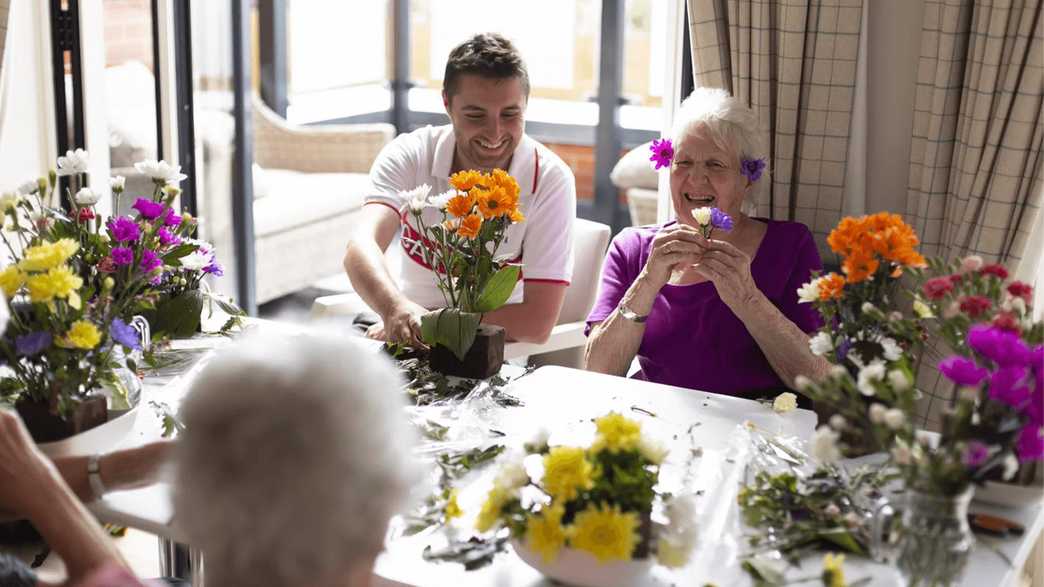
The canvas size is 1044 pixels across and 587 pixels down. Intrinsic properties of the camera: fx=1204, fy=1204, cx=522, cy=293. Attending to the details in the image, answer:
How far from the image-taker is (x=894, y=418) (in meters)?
1.48

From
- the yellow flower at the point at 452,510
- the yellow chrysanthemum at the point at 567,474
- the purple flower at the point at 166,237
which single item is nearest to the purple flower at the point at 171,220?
the purple flower at the point at 166,237

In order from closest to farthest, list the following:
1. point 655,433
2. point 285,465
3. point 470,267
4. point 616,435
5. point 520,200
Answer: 1. point 285,465
2. point 616,435
3. point 655,433
4. point 470,267
5. point 520,200

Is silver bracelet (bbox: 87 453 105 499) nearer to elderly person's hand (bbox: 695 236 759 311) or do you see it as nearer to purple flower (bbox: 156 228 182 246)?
purple flower (bbox: 156 228 182 246)

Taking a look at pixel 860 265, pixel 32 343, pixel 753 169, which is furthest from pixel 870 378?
pixel 32 343

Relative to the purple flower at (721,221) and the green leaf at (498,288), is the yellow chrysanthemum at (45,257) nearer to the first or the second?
the green leaf at (498,288)

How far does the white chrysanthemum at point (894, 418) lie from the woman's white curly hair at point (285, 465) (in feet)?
2.05

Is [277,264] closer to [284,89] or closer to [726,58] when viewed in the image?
[284,89]

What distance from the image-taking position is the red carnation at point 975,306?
1.66 m

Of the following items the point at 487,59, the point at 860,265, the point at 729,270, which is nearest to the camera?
the point at 860,265

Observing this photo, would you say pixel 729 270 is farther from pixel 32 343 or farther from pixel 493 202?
pixel 32 343

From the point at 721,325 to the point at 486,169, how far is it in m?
0.76

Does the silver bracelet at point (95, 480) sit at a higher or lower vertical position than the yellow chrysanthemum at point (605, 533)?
lower

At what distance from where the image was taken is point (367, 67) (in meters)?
7.56

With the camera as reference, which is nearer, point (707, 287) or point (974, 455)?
point (974, 455)
